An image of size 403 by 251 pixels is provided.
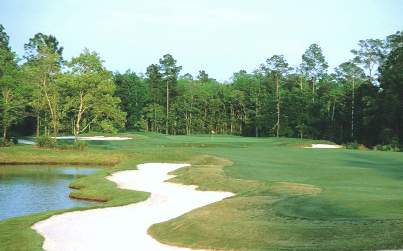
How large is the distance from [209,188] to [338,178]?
24.9 feet

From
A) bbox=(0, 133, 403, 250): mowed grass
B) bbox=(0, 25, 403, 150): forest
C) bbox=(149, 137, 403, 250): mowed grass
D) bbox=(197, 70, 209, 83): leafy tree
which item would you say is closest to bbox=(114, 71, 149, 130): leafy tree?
bbox=(0, 25, 403, 150): forest

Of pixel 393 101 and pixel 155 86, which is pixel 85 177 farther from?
pixel 155 86

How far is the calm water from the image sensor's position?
92.5 ft

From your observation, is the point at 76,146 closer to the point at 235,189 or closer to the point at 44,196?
the point at 44,196

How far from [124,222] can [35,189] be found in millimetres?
15668

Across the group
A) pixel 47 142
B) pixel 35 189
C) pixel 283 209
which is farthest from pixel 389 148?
pixel 283 209

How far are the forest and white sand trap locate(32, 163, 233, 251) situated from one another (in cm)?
3053

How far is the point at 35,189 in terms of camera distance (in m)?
35.2

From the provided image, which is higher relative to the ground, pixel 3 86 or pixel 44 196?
pixel 3 86

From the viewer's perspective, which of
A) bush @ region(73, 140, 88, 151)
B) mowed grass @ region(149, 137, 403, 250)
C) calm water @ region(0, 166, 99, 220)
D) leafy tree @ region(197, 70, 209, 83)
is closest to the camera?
mowed grass @ region(149, 137, 403, 250)

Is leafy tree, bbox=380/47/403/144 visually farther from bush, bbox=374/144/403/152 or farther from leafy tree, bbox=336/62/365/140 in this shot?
leafy tree, bbox=336/62/365/140

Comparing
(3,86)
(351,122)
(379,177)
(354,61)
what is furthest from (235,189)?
(354,61)

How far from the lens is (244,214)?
19891mm

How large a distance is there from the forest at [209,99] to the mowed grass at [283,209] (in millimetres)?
23576
